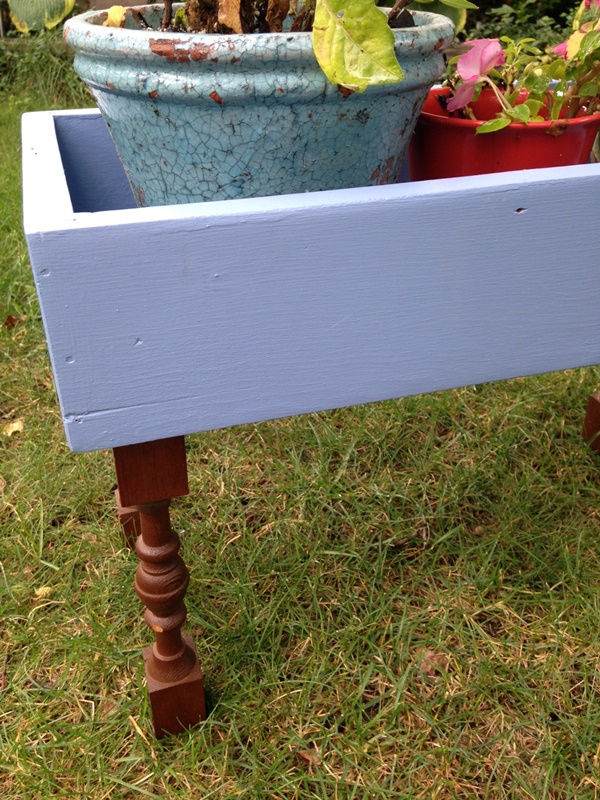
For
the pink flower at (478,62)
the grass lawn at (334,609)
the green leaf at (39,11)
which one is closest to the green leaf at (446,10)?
the pink flower at (478,62)

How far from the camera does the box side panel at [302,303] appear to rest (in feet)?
2.66

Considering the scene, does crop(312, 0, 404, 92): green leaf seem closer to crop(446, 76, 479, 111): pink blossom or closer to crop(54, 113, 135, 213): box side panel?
crop(446, 76, 479, 111): pink blossom

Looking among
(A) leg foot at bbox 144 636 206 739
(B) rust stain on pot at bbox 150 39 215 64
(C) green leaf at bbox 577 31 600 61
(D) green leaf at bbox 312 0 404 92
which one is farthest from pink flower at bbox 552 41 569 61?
(A) leg foot at bbox 144 636 206 739

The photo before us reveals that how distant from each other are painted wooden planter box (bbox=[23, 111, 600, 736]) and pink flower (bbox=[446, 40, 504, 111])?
21 cm

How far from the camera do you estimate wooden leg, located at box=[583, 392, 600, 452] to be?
179 centimetres

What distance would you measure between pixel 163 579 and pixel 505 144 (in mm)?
799

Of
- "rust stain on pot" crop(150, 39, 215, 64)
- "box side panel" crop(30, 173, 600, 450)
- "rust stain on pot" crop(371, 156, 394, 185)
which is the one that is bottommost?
"box side panel" crop(30, 173, 600, 450)

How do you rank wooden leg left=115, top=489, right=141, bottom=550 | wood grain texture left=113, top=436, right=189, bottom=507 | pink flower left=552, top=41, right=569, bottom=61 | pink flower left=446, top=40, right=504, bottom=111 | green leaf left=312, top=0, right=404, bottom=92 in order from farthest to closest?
wooden leg left=115, top=489, right=141, bottom=550 → pink flower left=552, top=41, right=569, bottom=61 → pink flower left=446, top=40, right=504, bottom=111 → wood grain texture left=113, top=436, right=189, bottom=507 → green leaf left=312, top=0, right=404, bottom=92

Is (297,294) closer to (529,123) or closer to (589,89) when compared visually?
(529,123)

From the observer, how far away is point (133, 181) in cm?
102

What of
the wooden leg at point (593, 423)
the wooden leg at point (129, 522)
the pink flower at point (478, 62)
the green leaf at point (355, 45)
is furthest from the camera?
the wooden leg at point (593, 423)

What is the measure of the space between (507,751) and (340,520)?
59cm

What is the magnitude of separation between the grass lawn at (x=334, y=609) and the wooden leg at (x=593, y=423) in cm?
5

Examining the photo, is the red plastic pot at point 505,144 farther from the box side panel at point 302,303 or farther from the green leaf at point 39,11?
the green leaf at point 39,11
